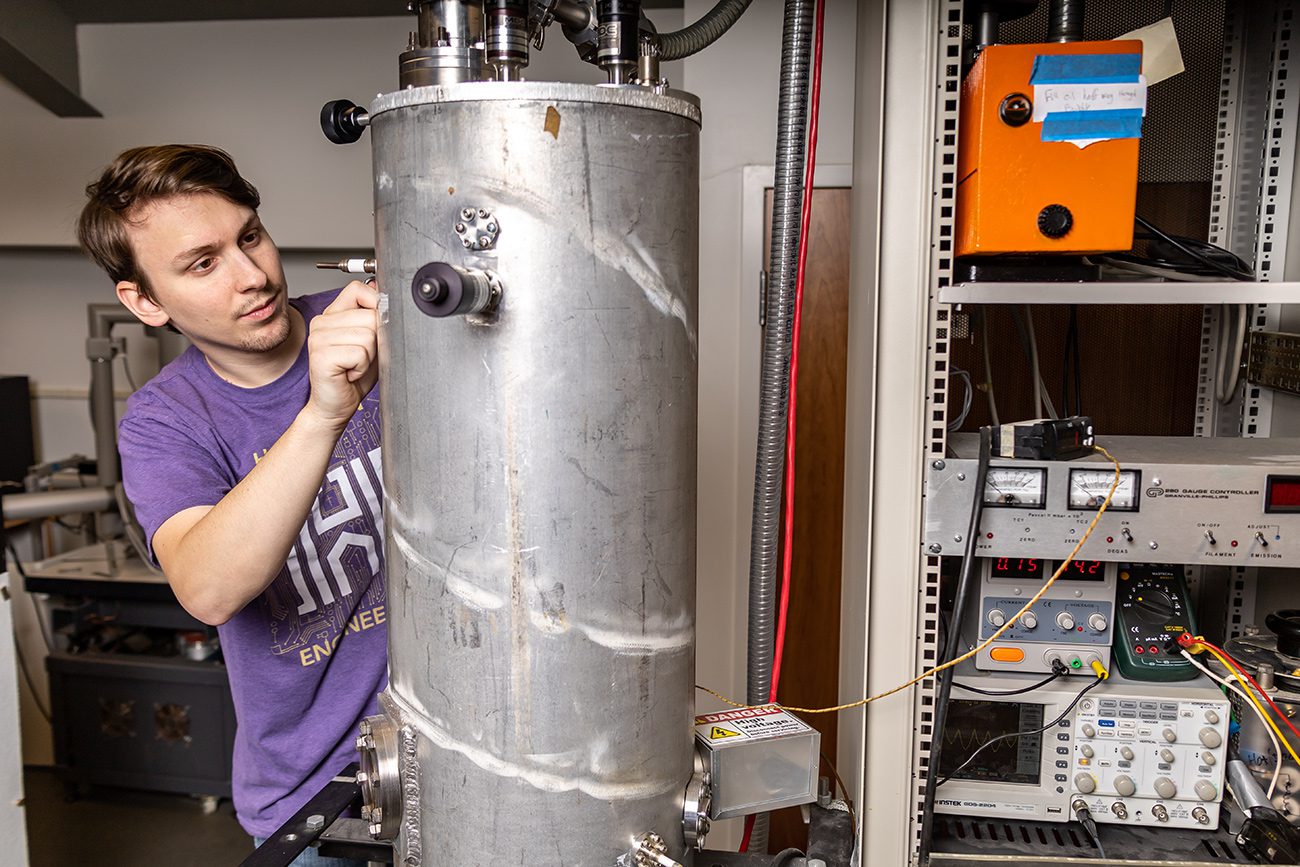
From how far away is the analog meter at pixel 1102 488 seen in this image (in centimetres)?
102

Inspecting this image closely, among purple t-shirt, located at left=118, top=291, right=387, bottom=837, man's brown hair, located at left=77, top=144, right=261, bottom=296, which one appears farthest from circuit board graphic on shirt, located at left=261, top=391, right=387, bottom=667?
man's brown hair, located at left=77, top=144, right=261, bottom=296

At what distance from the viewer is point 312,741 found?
129 centimetres

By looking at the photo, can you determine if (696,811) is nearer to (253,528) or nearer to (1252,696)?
(253,528)

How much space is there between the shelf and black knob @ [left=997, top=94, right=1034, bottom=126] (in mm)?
168

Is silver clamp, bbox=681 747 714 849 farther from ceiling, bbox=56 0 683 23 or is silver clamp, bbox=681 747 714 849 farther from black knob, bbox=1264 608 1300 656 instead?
ceiling, bbox=56 0 683 23

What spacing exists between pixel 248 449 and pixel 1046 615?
3.50 feet

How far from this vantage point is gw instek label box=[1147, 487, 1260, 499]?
1010mm

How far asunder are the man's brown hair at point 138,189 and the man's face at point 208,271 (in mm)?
13

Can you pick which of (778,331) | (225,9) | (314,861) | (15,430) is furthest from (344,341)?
(15,430)

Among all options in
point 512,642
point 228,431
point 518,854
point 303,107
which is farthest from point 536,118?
point 303,107

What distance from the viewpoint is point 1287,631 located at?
1.12 metres

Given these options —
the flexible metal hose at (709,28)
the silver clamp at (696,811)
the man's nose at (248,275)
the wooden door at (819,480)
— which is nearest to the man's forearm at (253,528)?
the man's nose at (248,275)

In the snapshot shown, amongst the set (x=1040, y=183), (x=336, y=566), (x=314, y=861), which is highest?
(x=1040, y=183)

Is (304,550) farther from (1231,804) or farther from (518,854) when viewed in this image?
(1231,804)
